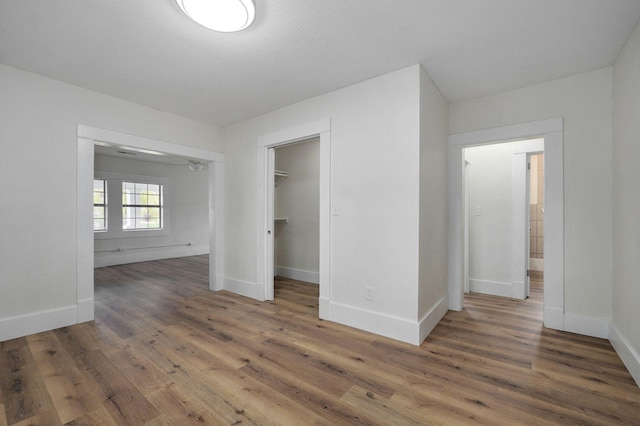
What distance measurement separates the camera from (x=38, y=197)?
9.27ft

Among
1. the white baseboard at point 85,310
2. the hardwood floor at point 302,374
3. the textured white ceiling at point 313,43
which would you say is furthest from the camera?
the white baseboard at point 85,310

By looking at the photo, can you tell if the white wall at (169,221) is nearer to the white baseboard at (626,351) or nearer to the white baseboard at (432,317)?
the white baseboard at (432,317)

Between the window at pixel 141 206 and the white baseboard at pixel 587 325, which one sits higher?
the window at pixel 141 206

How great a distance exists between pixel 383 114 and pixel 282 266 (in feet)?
11.5

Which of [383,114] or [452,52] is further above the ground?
[452,52]

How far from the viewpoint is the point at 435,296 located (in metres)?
3.04

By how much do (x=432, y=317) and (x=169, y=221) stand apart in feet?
23.1

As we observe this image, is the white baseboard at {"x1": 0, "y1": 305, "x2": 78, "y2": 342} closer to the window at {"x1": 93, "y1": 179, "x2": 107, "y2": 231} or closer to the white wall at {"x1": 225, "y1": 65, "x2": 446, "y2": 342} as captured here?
the white wall at {"x1": 225, "y1": 65, "x2": 446, "y2": 342}

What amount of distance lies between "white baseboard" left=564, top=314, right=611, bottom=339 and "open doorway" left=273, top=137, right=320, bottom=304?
3.17 meters

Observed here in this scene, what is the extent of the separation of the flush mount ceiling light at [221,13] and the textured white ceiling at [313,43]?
9 cm

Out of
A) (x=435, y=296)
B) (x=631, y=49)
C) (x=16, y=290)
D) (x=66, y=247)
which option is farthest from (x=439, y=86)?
(x=16, y=290)

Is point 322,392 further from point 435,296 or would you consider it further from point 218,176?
point 218,176

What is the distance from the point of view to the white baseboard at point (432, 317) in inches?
102

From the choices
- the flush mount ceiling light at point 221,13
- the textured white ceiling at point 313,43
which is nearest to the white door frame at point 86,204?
the textured white ceiling at point 313,43
